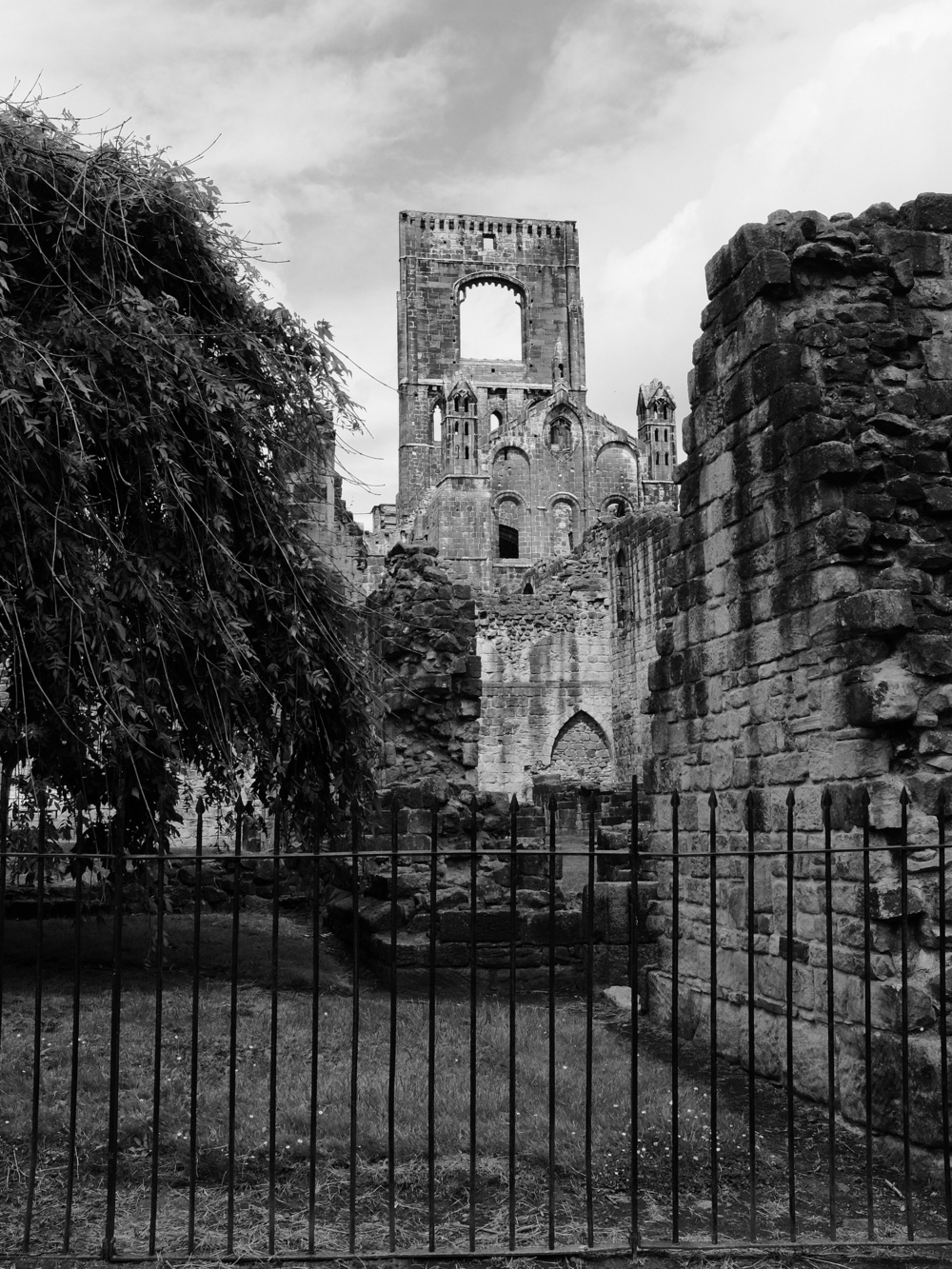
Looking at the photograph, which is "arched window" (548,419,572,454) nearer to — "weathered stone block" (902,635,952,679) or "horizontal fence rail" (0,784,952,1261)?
"horizontal fence rail" (0,784,952,1261)

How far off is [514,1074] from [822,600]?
10.6 feet

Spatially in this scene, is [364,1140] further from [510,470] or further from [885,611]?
[510,470]

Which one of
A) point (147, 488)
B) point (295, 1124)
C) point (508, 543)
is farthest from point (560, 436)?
point (295, 1124)

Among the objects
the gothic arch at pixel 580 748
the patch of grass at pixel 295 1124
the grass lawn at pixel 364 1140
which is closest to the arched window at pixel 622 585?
the gothic arch at pixel 580 748

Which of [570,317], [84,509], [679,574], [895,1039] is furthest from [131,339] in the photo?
[570,317]

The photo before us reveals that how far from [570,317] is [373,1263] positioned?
69.1 metres

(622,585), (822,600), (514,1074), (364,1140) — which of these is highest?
(622,585)

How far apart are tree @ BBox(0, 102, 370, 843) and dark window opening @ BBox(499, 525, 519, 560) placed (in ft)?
148

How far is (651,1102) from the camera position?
574cm

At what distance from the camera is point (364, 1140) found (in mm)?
5129

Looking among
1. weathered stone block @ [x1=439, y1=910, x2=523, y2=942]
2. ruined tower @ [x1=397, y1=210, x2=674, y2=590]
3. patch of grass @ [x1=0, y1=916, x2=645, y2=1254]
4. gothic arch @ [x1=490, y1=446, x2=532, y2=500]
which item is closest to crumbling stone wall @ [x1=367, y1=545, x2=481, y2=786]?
weathered stone block @ [x1=439, y1=910, x2=523, y2=942]

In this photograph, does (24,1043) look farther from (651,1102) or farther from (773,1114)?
(773,1114)

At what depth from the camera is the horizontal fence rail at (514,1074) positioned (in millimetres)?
3920

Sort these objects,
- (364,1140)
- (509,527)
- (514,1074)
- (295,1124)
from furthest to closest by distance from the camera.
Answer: (509,527)
(295,1124)
(364,1140)
(514,1074)
